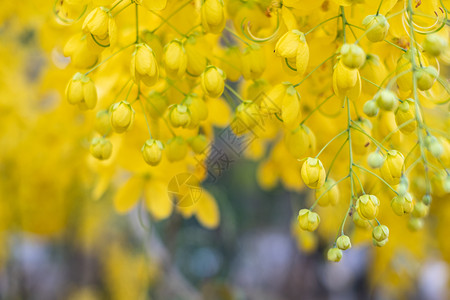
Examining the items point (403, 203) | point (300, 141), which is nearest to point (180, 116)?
point (300, 141)

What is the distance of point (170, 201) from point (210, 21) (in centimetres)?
42

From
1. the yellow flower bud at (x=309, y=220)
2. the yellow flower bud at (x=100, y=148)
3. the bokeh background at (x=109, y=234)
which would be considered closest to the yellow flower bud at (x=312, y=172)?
the yellow flower bud at (x=309, y=220)

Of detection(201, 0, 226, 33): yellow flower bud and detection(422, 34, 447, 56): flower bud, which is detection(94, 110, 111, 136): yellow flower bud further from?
detection(422, 34, 447, 56): flower bud

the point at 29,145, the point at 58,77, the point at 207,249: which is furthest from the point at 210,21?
the point at 207,249

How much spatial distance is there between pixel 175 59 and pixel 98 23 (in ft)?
0.30

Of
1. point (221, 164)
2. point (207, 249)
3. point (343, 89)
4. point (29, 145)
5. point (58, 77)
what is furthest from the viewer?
point (207, 249)

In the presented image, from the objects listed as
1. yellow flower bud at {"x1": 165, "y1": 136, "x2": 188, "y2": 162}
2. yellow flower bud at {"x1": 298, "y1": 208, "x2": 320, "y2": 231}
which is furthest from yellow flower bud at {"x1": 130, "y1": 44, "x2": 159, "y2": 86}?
yellow flower bud at {"x1": 298, "y1": 208, "x2": 320, "y2": 231}

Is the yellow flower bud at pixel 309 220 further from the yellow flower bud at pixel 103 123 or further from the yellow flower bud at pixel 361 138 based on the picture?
the yellow flower bud at pixel 103 123

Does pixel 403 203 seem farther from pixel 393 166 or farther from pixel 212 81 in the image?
pixel 212 81

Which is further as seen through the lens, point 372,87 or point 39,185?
point 39,185

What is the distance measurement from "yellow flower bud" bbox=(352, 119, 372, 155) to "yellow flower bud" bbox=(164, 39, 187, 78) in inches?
9.2

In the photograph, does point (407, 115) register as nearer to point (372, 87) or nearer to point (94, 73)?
point (372, 87)

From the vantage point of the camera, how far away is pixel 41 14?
1.04 metres

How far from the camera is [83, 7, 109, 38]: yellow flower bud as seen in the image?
1.71 ft
